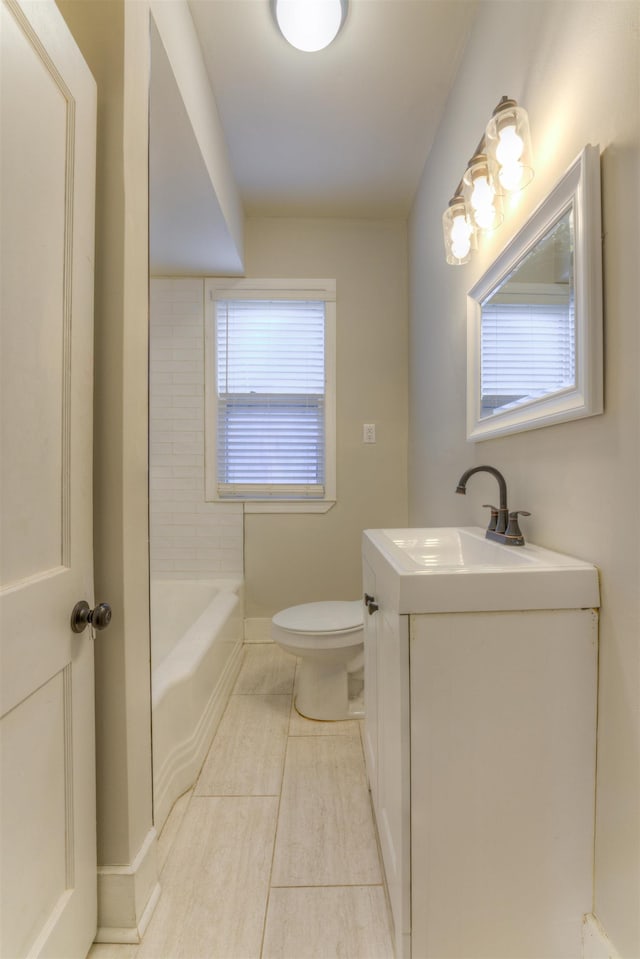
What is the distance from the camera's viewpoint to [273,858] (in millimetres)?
1282

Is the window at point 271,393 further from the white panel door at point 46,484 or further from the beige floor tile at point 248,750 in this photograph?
the white panel door at point 46,484

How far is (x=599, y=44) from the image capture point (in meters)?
0.89

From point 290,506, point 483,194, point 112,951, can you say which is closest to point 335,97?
point 483,194

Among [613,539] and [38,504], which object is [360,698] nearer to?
[613,539]

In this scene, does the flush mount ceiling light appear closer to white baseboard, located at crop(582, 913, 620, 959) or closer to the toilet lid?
the toilet lid

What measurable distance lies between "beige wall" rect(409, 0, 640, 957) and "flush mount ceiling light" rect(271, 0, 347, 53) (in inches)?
19.9

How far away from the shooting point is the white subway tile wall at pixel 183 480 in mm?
2867

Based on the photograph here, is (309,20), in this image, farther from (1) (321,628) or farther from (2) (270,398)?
(1) (321,628)

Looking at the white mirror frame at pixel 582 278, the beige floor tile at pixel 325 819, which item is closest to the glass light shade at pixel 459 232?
the white mirror frame at pixel 582 278

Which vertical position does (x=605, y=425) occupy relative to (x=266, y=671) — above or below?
above

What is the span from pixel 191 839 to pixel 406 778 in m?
0.83

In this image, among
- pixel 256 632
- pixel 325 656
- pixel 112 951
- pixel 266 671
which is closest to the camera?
pixel 112 951

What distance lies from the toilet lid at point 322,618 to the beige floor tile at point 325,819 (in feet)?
1.40

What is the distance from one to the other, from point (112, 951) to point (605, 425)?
60.5 inches
